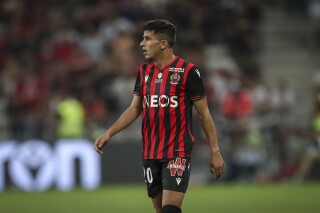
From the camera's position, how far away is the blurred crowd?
1792 centimetres

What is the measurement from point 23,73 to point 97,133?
2754mm

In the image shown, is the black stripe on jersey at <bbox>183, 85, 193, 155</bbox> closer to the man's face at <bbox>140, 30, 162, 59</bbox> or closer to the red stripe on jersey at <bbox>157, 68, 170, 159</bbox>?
the red stripe on jersey at <bbox>157, 68, 170, 159</bbox>

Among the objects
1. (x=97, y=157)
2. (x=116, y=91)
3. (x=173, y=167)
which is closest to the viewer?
(x=173, y=167)

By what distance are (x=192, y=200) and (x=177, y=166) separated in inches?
271

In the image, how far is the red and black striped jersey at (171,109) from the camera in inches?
278

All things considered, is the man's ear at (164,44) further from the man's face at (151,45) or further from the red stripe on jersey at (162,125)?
the red stripe on jersey at (162,125)

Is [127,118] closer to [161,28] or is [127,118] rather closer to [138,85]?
[138,85]

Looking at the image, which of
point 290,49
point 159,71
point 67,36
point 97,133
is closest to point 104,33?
point 67,36

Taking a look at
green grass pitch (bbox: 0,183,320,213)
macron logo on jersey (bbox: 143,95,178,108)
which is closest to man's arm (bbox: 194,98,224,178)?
macron logo on jersey (bbox: 143,95,178,108)

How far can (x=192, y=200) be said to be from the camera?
45.3 feet

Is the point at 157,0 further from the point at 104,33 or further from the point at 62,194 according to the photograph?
the point at 62,194

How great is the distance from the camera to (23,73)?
19.0m

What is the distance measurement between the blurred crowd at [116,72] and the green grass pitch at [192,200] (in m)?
1.23

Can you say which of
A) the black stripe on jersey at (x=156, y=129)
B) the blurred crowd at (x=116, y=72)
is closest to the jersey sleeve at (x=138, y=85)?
the black stripe on jersey at (x=156, y=129)
